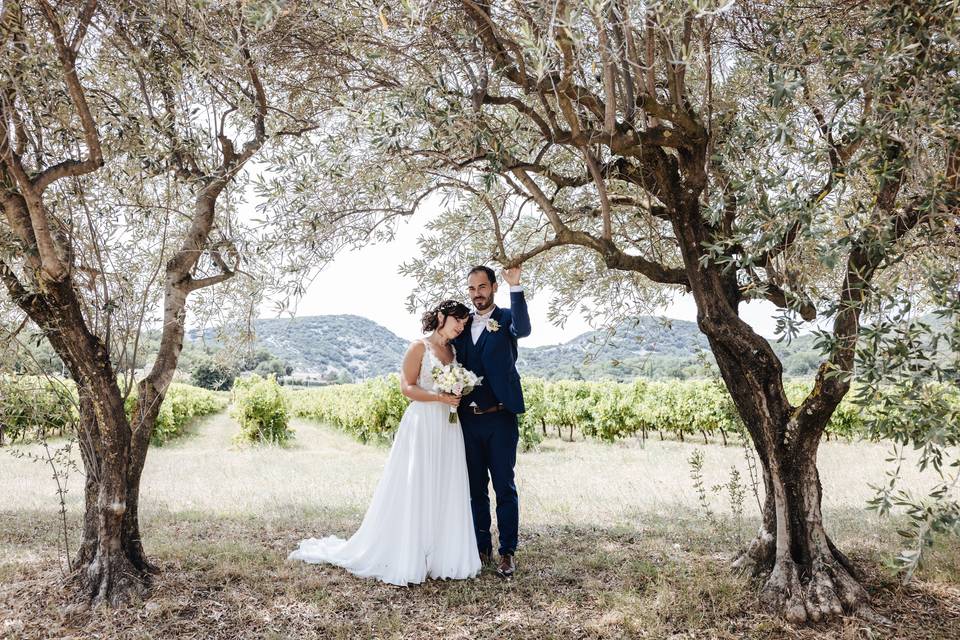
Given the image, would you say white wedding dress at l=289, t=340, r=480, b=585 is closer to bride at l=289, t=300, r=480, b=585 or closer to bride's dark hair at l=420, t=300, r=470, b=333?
bride at l=289, t=300, r=480, b=585

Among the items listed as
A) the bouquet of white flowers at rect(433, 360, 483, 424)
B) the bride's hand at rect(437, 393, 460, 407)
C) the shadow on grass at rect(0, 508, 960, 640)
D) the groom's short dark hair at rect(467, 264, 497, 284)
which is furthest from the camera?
the groom's short dark hair at rect(467, 264, 497, 284)

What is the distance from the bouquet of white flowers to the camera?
5.48 meters

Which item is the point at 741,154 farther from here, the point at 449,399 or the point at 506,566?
the point at 506,566

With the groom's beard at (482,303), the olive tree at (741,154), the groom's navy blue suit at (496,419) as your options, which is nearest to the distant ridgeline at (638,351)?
the olive tree at (741,154)

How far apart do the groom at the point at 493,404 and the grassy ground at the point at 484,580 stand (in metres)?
0.56

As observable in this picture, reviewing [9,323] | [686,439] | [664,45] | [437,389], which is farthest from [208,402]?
[664,45]

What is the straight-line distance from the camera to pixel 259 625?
4.67 metres

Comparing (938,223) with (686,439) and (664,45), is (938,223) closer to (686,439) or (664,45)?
(664,45)

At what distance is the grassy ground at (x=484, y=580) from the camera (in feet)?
15.0

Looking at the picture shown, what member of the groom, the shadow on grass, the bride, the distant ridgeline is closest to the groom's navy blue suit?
the groom

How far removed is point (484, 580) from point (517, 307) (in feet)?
7.94

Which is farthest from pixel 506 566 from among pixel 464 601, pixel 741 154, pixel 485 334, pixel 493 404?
pixel 741 154

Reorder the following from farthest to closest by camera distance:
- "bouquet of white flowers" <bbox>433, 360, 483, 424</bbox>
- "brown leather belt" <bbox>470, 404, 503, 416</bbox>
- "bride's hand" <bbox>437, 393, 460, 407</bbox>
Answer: "brown leather belt" <bbox>470, 404, 503, 416</bbox> < "bride's hand" <bbox>437, 393, 460, 407</bbox> < "bouquet of white flowers" <bbox>433, 360, 483, 424</bbox>

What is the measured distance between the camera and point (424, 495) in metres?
5.60
